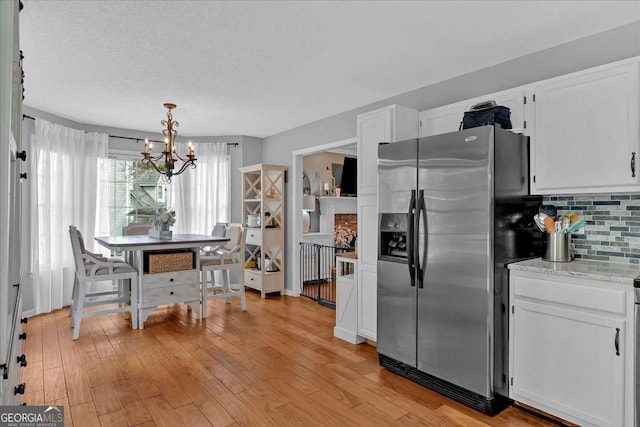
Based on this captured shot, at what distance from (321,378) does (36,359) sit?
242 centimetres

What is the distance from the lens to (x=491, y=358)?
2400mm

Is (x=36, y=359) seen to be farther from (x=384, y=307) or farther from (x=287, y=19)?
(x=287, y=19)

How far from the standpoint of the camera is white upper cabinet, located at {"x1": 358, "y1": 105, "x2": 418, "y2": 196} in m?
3.32

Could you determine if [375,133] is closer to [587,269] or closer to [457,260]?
[457,260]

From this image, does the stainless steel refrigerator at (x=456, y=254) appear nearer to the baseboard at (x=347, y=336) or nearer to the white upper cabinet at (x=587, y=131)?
the white upper cabinet at (x=587, y=131)

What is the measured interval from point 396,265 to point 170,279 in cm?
264

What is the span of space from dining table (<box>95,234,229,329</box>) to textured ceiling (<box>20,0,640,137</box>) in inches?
61.7

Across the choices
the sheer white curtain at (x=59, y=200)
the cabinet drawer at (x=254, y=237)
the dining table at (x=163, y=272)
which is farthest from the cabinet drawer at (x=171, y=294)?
the sheer white curtain at (x=59, y=200)

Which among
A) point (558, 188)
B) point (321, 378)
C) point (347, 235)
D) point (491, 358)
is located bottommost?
point (321, 378)

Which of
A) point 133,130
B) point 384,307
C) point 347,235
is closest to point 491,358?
point 384,307

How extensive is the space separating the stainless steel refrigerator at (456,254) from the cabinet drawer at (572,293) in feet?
0.40

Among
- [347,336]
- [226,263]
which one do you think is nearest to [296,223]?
[226,263]

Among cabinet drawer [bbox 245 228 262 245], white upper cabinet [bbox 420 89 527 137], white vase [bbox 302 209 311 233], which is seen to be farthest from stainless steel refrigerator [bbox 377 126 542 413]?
white vase [bbox 302 209 311 233]

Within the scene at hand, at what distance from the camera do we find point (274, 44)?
2.79m
